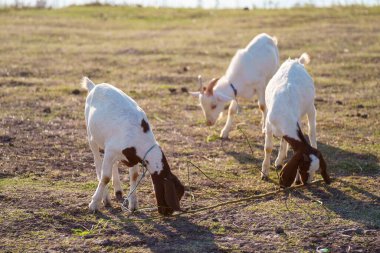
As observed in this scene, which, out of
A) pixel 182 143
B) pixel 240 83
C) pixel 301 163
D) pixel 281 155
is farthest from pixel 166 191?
pixel 240 83

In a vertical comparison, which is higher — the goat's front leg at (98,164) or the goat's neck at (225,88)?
the goat's neck at (225,88)

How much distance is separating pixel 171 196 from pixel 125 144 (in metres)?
0.64

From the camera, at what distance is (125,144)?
6.89m

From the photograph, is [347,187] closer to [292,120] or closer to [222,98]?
[292,120]

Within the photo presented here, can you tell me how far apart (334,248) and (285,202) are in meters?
1.32

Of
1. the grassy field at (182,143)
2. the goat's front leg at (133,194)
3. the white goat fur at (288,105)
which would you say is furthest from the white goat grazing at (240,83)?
the goat's front leg at (133,194)

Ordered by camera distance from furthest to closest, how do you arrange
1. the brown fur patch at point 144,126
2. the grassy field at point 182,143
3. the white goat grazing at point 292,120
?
the white goat grazing at point 292,120 → the brown fur patch at point 144,126 → the grassy field at point 182,143

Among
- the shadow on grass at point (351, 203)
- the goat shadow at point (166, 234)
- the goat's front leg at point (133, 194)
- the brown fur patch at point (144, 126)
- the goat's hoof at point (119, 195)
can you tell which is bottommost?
the goat shadow at point (166, 234)

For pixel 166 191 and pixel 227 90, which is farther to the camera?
pixel 227 90

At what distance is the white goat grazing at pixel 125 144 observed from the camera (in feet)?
22.2

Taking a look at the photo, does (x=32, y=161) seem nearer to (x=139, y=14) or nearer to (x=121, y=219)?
(x=121, y=219)

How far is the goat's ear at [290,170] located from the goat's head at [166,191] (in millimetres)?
1121

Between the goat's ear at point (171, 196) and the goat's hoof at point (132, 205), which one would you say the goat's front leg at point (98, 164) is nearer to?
the goat's hoof at point (132, 205)

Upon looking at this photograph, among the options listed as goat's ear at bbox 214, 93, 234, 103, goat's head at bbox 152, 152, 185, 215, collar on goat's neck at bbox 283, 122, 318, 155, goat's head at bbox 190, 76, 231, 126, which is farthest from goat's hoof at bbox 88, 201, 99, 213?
goat's ear at bbox 214, 93, 234, 103
